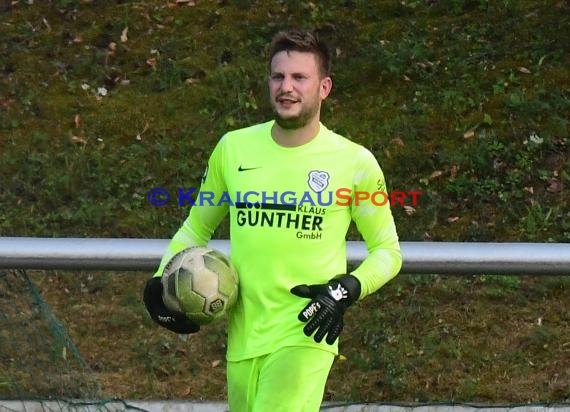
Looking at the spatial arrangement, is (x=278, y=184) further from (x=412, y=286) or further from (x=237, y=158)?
(x=412, y=286)

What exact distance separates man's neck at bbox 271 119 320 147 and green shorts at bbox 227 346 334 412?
31.9 inches

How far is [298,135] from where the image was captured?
4.28 metres

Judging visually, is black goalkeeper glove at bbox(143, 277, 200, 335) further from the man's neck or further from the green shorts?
the man's neck

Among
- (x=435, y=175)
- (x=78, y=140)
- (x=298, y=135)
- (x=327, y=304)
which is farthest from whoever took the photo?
(x=78, y=140)

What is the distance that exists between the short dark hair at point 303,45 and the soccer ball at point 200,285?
0.82 m

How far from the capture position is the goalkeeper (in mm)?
4039

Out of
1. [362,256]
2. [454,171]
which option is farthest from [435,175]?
[362,256]

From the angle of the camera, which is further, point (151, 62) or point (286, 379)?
point (151, 62)

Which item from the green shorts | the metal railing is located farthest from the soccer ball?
the metal railing

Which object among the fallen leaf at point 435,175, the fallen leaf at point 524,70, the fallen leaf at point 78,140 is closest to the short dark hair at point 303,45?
the fallen leaf at point 435,175

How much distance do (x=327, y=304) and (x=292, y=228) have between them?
1.30 ft

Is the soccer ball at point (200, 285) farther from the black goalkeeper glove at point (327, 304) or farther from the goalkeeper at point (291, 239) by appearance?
the black goalkeeper glove at point (327, 304)

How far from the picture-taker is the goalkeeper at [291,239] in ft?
13.3

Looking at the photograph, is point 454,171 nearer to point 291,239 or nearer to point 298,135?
point 298,135
